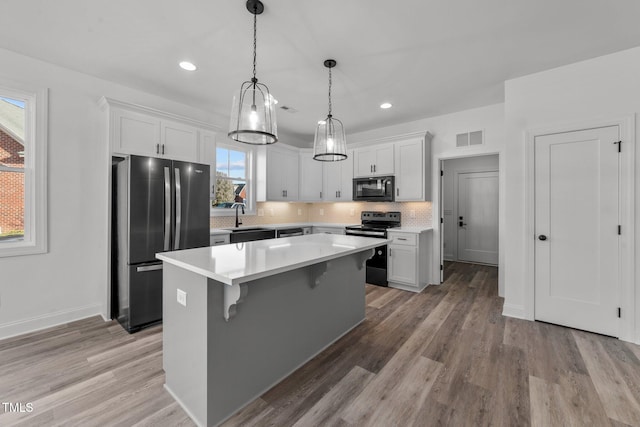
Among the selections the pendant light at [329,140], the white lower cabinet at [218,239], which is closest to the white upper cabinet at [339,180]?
the white lower cabinet at [218,239]

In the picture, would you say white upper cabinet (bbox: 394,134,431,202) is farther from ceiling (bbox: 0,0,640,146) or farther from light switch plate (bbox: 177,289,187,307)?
light switch plate (bbox: 177,289,187,307)

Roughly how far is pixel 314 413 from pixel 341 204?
173 inches

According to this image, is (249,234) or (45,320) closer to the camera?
(45,320)

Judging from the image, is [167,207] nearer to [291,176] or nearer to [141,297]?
[141,297]

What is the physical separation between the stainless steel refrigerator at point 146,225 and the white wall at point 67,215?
0.26 m

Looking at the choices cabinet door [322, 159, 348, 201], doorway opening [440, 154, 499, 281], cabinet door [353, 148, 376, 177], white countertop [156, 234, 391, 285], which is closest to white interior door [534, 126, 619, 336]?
white countertop [156, 234, 391, 285]

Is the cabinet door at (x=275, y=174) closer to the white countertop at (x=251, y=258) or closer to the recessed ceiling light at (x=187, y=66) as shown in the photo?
the recessed ceiling light at (x=187, y=66)

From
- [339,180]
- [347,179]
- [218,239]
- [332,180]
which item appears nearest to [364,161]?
[347,179]

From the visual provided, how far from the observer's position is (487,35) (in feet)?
7.91

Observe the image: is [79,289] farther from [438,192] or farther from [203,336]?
[438,192]

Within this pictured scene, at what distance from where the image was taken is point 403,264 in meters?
4.33

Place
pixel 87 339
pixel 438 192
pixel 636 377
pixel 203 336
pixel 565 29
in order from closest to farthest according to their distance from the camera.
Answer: pixel 203 336 → pixel 636 377 → pixel 565 29 → pixel 87 339 → pixel 438 192

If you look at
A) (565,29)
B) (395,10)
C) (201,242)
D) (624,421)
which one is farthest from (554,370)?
(201,242)

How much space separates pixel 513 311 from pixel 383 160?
287 centimetres
